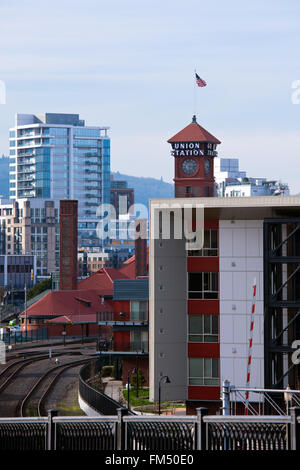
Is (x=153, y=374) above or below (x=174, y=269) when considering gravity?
below

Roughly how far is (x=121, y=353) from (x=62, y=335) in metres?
57.2

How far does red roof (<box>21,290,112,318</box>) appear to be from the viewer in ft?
449

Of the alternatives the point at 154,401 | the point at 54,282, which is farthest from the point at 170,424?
the point at 54,282

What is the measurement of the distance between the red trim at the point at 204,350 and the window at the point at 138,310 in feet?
92.0

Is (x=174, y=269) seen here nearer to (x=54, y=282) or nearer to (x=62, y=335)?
(x=62, y=335)

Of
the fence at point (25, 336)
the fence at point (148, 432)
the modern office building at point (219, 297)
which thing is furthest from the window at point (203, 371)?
the fence at point (25, 336)

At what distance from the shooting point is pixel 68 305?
139 metres

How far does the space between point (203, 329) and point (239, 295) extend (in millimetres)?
2997

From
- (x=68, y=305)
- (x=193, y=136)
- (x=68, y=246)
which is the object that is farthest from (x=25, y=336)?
(x=193, y=136)

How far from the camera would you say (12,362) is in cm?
10000

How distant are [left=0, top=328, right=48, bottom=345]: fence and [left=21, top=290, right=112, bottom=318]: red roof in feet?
14.6

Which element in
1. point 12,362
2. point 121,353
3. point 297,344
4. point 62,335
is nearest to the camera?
point 297,344
